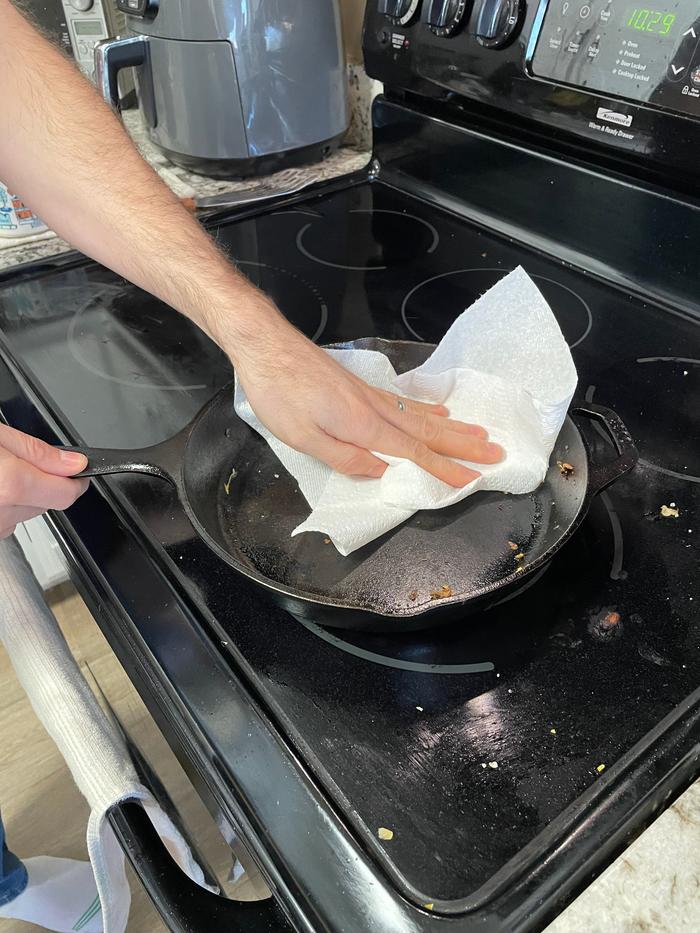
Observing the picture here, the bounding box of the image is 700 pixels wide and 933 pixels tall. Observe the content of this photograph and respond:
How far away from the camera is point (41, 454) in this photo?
0.41 metres

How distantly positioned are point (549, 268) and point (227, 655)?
573 mm

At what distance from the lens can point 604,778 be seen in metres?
0.34

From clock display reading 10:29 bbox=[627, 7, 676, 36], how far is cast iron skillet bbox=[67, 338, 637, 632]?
0.33 metres

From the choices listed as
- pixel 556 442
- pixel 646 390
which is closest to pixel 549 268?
pixel 646 390

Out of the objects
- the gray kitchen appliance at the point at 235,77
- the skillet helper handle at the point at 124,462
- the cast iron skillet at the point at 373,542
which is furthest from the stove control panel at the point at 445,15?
the skillet helper handle at the point at 124,462

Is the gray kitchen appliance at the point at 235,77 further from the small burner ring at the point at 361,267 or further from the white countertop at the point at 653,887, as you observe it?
the white countertop at the point at 653,887

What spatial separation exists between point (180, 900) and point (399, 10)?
0.85m

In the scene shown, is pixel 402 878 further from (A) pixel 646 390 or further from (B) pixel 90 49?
(B) pixel 90 49

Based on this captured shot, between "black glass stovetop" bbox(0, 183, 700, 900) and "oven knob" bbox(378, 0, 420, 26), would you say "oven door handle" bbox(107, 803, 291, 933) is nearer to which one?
"black glass stovetop" bbox(0, 183, 700, 900)

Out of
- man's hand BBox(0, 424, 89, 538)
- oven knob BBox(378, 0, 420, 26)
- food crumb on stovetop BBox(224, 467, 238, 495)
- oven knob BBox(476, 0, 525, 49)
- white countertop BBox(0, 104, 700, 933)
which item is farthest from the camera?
oven knob BBox(378, 0, 420, 26)

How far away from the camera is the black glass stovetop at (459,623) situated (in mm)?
340

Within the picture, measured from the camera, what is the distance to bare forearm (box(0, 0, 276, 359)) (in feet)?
1.70

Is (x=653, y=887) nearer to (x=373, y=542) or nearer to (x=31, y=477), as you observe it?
(x=373, y=542)

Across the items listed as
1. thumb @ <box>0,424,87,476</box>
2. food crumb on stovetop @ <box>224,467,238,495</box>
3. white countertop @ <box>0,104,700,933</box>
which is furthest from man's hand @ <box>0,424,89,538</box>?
white countertop @ <box>0,104,700,933</box>
